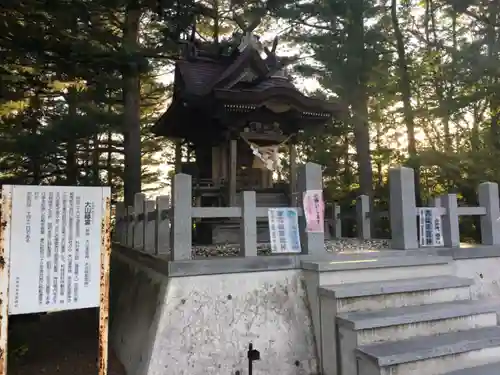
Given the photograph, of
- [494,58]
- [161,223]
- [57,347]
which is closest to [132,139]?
[161,223]

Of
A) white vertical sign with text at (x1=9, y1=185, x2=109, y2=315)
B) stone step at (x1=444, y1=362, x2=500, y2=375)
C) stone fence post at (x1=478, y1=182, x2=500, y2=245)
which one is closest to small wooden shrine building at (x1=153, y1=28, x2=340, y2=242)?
stone fence post at (x1=478, y1=182, x2=500, y2=245)

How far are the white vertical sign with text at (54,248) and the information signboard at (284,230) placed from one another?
90.1 inches

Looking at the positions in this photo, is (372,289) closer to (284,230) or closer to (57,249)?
(284,230)

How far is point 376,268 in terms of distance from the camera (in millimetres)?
4762

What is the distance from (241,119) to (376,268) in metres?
4.10

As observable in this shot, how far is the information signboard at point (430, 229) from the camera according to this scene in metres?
5.83

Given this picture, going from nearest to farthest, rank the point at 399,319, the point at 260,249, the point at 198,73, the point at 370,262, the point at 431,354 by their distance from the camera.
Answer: the point at 431,354
the point at 399,319
the point at 370,262
the point at 260,249
the point at 198,73

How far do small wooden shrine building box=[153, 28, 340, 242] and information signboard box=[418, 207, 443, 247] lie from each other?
2916 millimetres

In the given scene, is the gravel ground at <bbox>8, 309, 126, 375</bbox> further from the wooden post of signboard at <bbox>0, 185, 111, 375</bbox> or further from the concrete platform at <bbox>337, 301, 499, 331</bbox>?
the concrete platform at <bbox>337, 301, 499, 331</bbox>

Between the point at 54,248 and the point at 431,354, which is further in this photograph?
the point at 431,354

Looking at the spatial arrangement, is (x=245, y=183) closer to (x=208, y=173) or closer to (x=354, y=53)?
(x=208, y=173)

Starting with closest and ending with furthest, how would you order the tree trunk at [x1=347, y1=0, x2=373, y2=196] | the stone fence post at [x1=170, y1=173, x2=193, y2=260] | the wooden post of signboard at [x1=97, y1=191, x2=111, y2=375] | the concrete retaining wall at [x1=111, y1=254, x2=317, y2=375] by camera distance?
the wooden post of signboard at [x1=97, y1=191, x2=111, y2=375] < the concrete retaining wall at [x1=111, y1=254, x2=317, y2=375] < the stone fence post at [x1=170, y1=173, x2=193, y2=260] < the tree trunk at [x1=347, y1=0, x2=373, y2=196]

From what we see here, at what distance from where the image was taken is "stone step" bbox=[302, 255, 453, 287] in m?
4.55

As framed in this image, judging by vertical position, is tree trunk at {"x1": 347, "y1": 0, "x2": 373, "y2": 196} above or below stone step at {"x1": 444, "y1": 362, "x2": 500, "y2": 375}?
above
